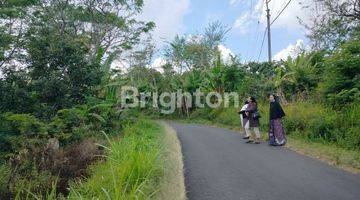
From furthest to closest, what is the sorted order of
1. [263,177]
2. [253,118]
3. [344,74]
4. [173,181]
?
[344,74] < [253,118] < [263,177] < [173,181]

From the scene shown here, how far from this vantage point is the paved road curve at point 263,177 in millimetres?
7191

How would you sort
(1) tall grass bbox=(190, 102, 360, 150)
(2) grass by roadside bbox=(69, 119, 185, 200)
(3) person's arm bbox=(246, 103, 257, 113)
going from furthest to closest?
(3) person's arm bbox=(246, 103, 257, 113) < (1) tall grass bbox=(190, 102, 360, 150) < (2) grass by roadside bbox=(69, 119, 185, 200)

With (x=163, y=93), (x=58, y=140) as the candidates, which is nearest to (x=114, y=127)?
(x=58, y=140)

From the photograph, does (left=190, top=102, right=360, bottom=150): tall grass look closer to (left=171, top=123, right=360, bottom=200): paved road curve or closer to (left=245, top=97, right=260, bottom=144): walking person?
(left=245, top=97, right=260, bottom=144): walking person

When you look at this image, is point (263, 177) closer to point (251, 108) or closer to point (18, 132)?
point (251, 108)

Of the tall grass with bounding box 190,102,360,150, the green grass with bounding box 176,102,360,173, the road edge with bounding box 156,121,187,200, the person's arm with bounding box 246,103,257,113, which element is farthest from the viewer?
the person's arm with bounding box 246,103,257,113

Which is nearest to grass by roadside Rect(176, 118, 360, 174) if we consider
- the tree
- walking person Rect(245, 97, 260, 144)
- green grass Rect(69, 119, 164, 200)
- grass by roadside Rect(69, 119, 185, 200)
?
walking person Rect(245, 97, 260, 144)

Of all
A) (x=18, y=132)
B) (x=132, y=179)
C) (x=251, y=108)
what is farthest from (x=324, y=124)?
(x=18, y=132)

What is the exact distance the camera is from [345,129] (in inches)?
523

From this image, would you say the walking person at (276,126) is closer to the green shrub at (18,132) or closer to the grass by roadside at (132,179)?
the grass by roadside at (132,179)

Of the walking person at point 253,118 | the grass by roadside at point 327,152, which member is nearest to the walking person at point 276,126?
the grass by roadside at point 327,152

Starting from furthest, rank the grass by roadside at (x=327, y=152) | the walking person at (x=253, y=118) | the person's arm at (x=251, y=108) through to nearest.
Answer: the person's arm at (x=251, y=108), the walking person at (x=253, y=118), the grass by roadside at (x=327, y=152)

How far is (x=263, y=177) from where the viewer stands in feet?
28.0

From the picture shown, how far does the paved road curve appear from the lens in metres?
7.19
